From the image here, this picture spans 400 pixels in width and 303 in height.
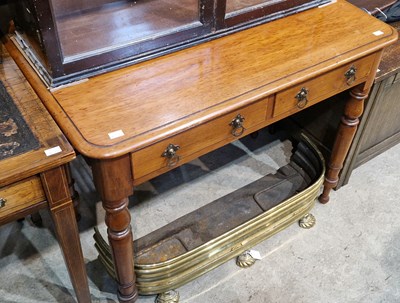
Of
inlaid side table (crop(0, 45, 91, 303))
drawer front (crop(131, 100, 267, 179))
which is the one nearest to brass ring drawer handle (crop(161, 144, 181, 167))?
drawer front (crop(131, 100, 267, 179))

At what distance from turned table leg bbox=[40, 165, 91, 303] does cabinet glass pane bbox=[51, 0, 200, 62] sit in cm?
31

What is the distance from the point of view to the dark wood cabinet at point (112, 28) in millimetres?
1156

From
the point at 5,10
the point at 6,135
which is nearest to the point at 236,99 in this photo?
the point at 6,135

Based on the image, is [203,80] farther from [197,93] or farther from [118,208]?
[118,208]

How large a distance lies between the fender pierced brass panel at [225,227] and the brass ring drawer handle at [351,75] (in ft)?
1.44

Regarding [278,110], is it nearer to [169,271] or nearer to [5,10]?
[169,271]

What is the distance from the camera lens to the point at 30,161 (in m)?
1.03

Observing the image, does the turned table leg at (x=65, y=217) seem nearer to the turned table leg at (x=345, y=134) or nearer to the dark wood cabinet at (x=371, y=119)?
the turned table leg at (x=345, y=134)

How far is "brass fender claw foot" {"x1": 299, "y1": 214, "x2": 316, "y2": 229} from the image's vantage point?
6.22 ft

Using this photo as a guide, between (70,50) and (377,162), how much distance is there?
1.56 meters

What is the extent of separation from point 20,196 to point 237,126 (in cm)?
59

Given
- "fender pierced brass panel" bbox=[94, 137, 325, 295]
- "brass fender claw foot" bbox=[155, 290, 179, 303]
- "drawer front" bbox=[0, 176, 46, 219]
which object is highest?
"drawer front" bbox=[0, 176, 46, 219]

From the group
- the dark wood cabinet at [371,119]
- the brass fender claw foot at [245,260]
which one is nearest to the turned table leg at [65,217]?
the brass fender claw foot at [245,260]

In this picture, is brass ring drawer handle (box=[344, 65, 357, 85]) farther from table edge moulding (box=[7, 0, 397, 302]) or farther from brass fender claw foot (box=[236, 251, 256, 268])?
brass fender claw foot (box=[236, 251, 256, 268])
